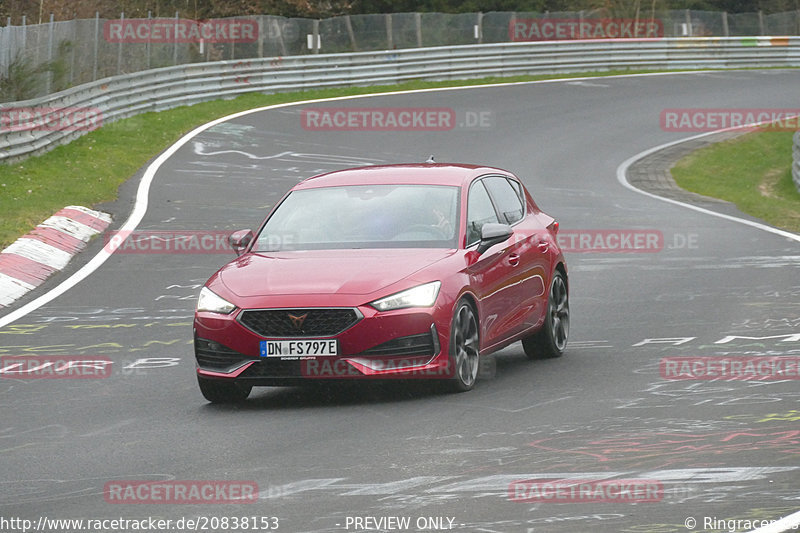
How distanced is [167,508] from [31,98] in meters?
21.5

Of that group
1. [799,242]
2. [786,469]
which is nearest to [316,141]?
[799,242]

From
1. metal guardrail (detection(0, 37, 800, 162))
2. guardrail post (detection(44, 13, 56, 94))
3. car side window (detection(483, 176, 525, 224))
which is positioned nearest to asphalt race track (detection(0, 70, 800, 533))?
car side window (detection(483, 176, 525, 224))

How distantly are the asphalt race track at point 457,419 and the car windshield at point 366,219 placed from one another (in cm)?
106

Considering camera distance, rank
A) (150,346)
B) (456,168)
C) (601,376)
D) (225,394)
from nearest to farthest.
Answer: (225,394), (601,376), (456,168), (150,346)

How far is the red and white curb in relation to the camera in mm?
15594

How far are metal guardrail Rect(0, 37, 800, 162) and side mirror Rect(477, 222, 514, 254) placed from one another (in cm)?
1461

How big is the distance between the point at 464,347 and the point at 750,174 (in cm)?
2273

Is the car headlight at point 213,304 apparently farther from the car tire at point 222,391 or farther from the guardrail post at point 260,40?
the guardrail post at point 260,40

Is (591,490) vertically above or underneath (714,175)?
above

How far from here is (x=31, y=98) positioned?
27.1 meters

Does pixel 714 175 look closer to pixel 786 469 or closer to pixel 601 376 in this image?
pixel 601 376

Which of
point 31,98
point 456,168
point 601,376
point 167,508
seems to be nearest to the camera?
point 167,508

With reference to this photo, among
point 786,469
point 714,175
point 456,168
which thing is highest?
point 456,168

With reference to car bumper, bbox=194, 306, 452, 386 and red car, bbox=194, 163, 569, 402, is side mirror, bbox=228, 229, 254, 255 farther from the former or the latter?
car bumper, bbox=194, 306, 452, 386
